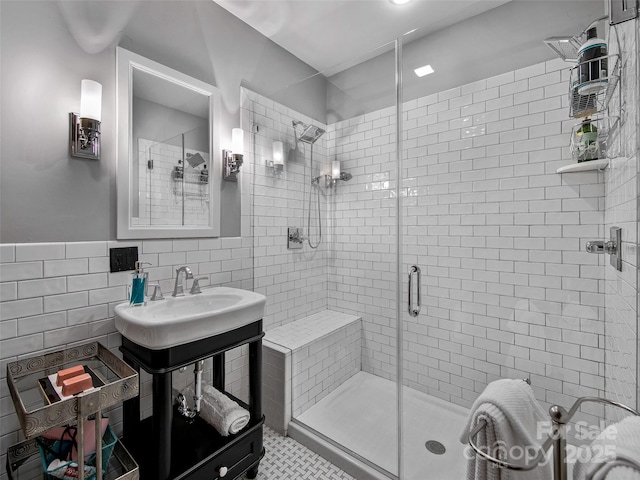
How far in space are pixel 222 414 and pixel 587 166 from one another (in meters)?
2.25

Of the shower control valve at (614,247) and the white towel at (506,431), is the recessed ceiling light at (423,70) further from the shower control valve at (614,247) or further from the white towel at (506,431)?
the white towel at (506,431)

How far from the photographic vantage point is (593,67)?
1067 millimetres

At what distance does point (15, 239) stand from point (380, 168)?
216cm

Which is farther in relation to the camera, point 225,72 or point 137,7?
point 225,72

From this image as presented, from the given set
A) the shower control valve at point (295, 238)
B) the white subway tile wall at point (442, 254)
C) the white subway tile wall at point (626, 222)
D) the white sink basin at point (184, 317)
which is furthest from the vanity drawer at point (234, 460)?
the white subway tile wall at point (626, 222)

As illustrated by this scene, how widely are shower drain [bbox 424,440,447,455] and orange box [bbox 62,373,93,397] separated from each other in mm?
1746

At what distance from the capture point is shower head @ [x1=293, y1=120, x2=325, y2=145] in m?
2.53

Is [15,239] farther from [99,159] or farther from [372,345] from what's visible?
[372,345]

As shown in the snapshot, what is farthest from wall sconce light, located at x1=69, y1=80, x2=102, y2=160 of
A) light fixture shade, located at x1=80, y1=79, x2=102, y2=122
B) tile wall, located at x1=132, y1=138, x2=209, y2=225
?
tile wall, located at x1=132, y1=138, x2=209, y2=225

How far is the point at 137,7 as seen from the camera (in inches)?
62.3

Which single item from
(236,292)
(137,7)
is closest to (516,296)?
(236,292)

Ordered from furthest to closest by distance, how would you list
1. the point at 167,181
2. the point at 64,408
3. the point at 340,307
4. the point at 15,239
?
the point at 340,307
the point at 167,181
the point at 15,239
the point at 64,408

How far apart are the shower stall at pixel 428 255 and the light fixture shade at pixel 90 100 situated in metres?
0.97

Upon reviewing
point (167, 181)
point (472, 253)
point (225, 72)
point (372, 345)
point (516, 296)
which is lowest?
point (372, 345)
